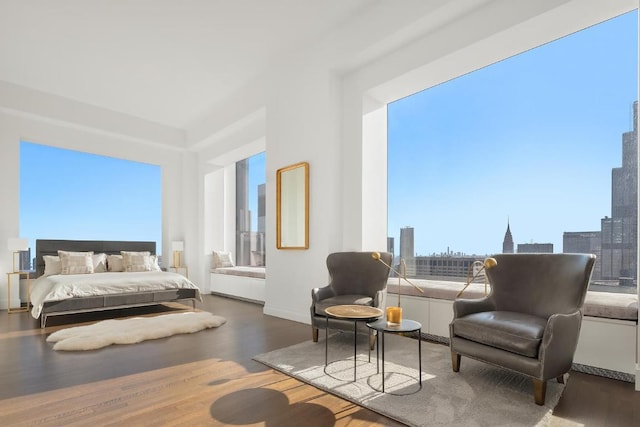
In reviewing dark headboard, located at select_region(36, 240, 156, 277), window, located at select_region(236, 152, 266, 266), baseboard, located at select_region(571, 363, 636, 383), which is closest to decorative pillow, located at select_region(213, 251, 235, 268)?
window, located at select_region(236, 152, 266, 266)

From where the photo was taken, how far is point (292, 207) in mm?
5035

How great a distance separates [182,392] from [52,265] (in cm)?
482

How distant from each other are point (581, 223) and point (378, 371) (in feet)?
7.60

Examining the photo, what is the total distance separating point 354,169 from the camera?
451 centimetres

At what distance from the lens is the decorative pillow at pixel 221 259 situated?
24.8 feet

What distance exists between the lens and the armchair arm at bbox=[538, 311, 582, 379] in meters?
2.25

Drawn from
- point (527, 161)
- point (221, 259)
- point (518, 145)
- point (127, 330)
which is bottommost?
point (127, 330)

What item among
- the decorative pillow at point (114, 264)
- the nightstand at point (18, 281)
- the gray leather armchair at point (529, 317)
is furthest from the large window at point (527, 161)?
the nightstand at point (18, 281)

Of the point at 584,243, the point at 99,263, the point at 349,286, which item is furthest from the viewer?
the point at 99,263

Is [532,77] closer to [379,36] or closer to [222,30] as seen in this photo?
[379,36]

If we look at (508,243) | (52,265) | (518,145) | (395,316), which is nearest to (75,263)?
(52,265)

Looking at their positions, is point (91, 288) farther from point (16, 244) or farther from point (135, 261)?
point (16, 244)

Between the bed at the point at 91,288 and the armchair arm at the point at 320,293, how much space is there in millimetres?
2838

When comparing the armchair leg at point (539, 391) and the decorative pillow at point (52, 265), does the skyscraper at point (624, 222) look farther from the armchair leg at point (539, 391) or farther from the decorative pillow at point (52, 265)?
the decorative pillow at point (52, 265)
